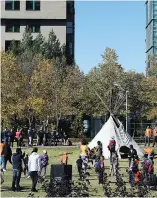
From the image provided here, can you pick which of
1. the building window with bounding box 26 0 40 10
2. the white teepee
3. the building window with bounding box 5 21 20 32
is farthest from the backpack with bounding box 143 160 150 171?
the building window with bounding box 5 21 20 32

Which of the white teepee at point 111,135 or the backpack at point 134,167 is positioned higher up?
the white teepee at point 111,135

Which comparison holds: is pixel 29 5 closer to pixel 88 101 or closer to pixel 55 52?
pixel 55 52

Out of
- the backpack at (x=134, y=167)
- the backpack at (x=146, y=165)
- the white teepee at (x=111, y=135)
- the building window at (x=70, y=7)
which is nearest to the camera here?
the backpack at (x=134, y=167)

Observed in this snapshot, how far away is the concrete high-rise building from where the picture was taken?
242 feet

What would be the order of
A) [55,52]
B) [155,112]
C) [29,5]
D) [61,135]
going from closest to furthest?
[61,135] → [155,112] → [55,52] → [29,5]

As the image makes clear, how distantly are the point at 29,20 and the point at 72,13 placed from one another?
7.49m

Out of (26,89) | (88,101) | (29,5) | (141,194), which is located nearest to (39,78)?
(26,89)

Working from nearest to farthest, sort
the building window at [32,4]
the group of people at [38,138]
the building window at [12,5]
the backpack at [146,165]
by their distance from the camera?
1. the backpack at [146,165]
2. the group of people at [38,138]
3. the building window at [32,4]
4. the building window at [12,5]

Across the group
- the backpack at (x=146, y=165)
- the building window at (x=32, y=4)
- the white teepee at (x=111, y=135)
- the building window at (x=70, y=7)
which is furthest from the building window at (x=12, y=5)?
the backpack at (x=146, y=165)

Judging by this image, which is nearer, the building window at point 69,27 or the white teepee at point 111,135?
the white teepee at point 111,135

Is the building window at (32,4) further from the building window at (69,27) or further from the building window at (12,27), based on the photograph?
the building window at (69,27)

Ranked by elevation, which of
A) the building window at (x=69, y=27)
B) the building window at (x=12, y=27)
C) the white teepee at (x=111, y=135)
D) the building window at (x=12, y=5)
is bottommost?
the white teepee at (x=111, y=135)

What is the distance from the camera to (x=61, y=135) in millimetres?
50094

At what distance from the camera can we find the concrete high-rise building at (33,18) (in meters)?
73.9
